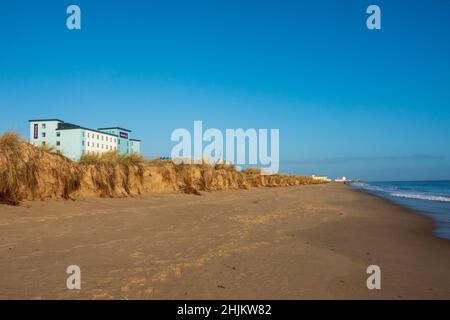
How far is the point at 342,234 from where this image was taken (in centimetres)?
683

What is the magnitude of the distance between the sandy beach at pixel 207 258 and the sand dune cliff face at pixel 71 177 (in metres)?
0.90

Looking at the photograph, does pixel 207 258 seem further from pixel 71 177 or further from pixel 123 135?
pixel 123 135

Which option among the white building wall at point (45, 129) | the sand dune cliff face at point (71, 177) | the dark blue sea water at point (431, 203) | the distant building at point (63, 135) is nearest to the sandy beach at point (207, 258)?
the sand dune cliff face at point (71, 177)

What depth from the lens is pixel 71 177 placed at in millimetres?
10281

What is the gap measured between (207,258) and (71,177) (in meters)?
7.75

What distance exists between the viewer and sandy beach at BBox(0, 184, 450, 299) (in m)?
3.13

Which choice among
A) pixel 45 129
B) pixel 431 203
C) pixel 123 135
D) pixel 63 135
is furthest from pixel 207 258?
pixel 123 135

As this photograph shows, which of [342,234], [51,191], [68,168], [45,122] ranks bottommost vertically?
[342,234]

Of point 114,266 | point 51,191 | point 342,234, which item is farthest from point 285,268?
point 51,191

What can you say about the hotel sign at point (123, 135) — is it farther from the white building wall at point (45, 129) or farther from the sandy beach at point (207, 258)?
the sandy beach at point (207, 258)

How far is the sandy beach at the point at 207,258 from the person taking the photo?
3127 millimetres

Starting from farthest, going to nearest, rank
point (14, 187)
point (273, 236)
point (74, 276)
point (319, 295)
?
point (14, 187) < point (273, 236) < point (74, 276) < point (319, 295)

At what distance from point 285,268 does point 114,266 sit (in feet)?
6.94
